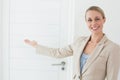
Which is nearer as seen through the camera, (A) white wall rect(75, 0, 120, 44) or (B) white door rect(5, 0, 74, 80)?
(A) white wall rect(75, 0, 120, 44)

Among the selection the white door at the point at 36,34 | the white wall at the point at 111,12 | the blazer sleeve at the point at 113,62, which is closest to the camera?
the blazer sleeve at the point at 113,62

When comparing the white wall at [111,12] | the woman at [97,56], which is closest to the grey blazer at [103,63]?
the woman at [97,56]

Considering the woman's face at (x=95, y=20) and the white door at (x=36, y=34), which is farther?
the white door at (x=36, y=34)

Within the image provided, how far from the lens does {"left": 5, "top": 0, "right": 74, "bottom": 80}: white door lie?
2.96m

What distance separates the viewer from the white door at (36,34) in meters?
2.96

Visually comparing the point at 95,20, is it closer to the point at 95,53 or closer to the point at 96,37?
the point at 96,37

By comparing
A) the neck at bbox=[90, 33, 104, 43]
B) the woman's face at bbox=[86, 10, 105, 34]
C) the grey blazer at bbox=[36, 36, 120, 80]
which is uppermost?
the woman's face at bbox=[86, 10, 105, 34]

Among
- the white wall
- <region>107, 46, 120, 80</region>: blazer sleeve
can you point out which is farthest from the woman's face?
the white wall

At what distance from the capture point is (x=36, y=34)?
118 inches

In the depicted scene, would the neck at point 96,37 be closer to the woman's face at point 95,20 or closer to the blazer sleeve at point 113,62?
the woman's face at point 95,20

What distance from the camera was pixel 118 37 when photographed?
2.67 m

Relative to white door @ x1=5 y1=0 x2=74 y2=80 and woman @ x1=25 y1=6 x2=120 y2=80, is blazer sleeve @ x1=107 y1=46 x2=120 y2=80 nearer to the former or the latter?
→ woman @ x1=25 y1=6 x2=120 y2=80

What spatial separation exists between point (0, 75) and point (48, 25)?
91 cm

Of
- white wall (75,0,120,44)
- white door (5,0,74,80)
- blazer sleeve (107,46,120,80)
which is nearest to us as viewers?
blazer sleeve (107,46,120,80)
